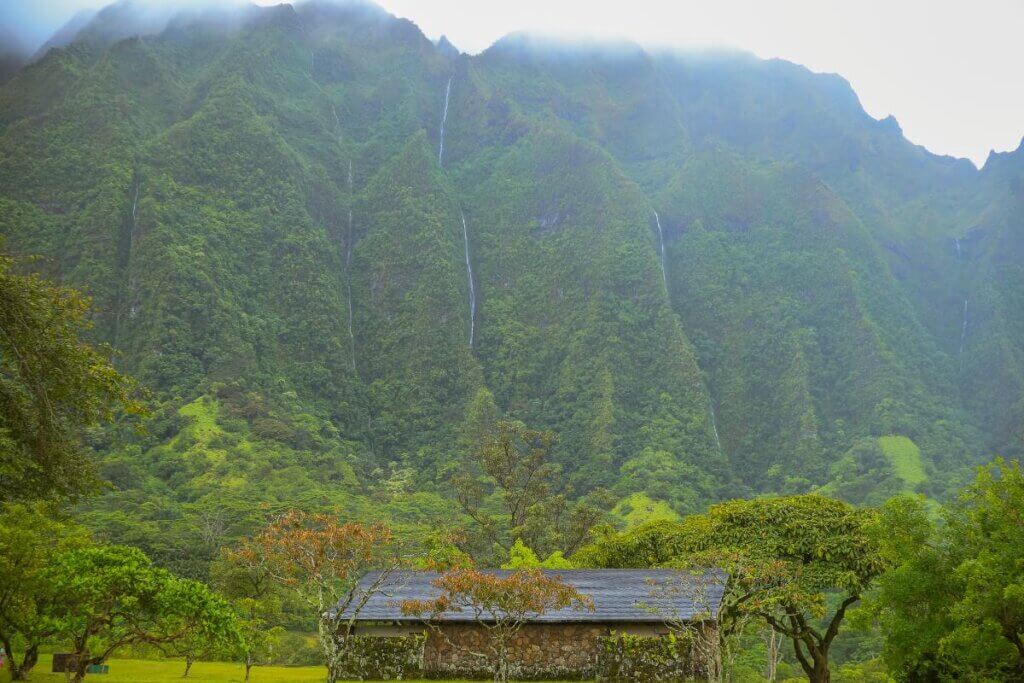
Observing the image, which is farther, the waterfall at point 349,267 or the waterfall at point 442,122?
the waterfall at point 442,122

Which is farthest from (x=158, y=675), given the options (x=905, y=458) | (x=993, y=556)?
(x=905, y=458)

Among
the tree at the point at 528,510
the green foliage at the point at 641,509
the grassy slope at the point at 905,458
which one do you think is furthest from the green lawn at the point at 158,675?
the grassy slope at the point at 905,458

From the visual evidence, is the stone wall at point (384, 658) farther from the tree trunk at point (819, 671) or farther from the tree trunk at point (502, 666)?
the tree trunk at point (819, 671)

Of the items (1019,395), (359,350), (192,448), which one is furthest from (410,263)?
(1019,395)

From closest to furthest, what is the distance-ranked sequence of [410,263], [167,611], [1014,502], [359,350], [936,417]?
[1014,502] < [167,611] < [936,417] < [359,350] < [410,263]

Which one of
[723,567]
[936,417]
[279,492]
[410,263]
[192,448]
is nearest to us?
[723,567]

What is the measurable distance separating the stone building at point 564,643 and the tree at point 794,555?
4.26 feet

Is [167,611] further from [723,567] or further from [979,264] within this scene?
[979,264]

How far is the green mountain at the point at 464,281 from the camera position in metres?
102

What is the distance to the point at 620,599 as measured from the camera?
84.8ft

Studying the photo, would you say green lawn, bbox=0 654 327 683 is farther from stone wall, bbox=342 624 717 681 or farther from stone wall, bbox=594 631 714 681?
stone wall, bbox=594 631 714 681

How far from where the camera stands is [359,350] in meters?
136

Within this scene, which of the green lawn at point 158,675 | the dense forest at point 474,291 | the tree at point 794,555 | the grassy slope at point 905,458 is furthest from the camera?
the grassy slope at point 905,458

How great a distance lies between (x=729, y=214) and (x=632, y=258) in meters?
30.3
